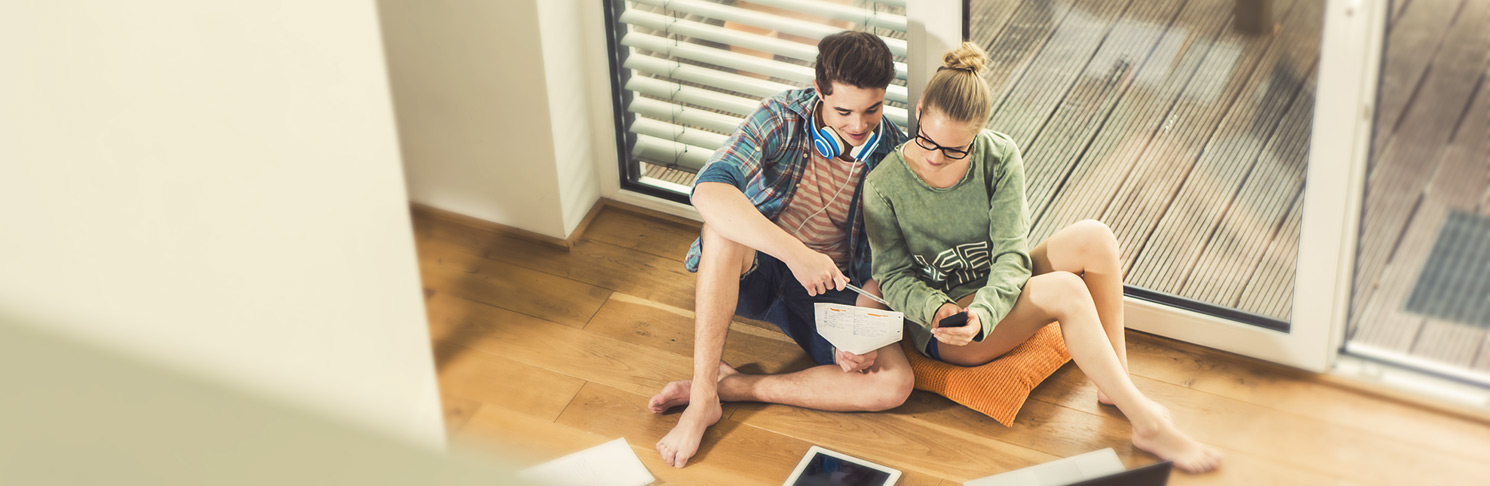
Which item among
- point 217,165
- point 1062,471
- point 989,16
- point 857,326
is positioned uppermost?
point 217,165

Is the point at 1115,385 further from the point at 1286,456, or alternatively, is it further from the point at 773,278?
the point at 773,278

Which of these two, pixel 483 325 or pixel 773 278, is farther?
pixel 483 325

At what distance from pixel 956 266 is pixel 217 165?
2.91 feet

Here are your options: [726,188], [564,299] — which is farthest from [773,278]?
[564,299]

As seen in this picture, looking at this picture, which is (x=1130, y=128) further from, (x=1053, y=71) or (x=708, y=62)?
(x=708, y=62)

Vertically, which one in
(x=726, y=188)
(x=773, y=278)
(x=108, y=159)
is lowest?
(x=773, y=278)

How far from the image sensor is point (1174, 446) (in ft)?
3.15

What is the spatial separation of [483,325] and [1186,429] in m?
0.71

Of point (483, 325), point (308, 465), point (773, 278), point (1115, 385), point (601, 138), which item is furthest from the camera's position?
point (601, 138)

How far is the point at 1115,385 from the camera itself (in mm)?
962

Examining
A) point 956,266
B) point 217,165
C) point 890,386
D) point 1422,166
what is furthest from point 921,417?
point 217,165

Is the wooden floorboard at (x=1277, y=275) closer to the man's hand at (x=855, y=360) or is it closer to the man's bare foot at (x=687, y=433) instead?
the man's hand at (x=855, y=360)

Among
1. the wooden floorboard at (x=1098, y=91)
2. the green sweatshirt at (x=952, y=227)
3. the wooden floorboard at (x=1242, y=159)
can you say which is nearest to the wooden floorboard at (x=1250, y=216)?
the wooden floorboard at (x=1242, y=159)

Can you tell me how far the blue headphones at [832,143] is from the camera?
980 mm
